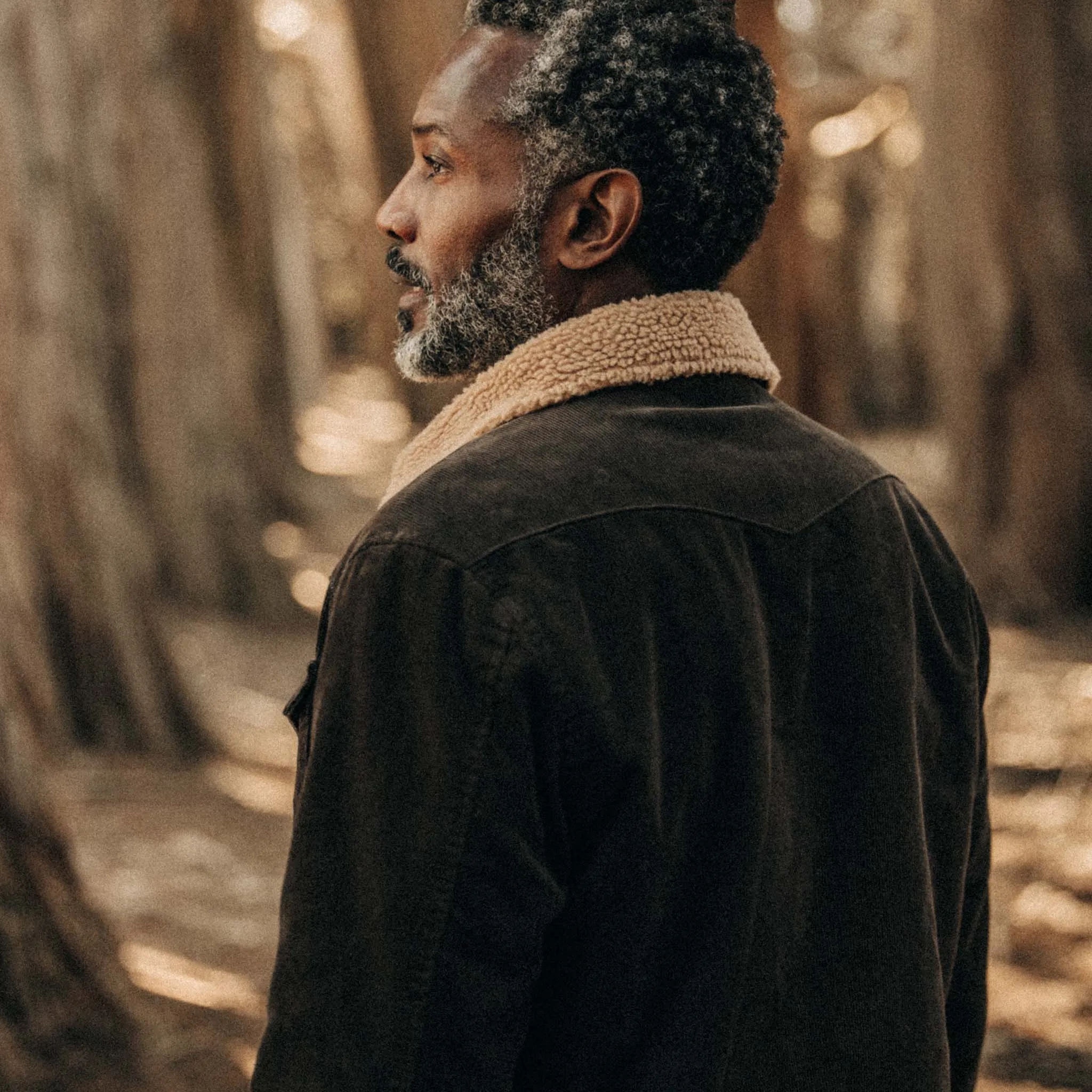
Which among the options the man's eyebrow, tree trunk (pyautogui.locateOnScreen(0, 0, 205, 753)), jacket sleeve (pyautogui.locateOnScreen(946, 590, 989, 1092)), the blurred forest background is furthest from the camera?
tree trunk (pyautogui.locateOnScreen(0, 0, 205, 753))

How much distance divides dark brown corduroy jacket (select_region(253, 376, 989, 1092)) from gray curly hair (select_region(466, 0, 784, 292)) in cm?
18

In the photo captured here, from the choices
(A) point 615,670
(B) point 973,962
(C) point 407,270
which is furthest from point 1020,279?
(A) point 615,670

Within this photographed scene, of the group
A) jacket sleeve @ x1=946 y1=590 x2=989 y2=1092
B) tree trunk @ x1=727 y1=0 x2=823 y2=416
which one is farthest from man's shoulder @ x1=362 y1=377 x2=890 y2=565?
tree trunk @ x1=727 y1=0 x2=823 y2=416

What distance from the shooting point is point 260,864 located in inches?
244

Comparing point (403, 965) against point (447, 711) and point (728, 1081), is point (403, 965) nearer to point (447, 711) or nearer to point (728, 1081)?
point (447, 711)

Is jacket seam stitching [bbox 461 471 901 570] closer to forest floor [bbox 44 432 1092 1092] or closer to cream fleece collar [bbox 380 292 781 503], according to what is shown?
cream fleece collar [bbox 380 292 781 503]

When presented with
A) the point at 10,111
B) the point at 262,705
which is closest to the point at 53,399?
the point at 10,111

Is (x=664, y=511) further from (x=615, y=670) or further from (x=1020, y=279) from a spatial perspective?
(x=1020, y=279)

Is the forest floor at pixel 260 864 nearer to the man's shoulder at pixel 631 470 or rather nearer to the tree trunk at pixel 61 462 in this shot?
the tree trunk at pixel 61 462

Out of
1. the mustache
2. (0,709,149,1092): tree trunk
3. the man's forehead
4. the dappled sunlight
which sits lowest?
the dappled sunlight

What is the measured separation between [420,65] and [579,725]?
11.1 ft

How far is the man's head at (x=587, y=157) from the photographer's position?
1.66 metres

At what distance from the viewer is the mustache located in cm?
186

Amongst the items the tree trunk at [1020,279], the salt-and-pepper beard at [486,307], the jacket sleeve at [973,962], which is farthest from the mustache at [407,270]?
the tree trunk at [1020,279]
